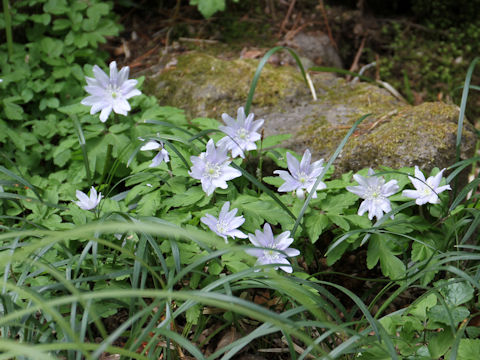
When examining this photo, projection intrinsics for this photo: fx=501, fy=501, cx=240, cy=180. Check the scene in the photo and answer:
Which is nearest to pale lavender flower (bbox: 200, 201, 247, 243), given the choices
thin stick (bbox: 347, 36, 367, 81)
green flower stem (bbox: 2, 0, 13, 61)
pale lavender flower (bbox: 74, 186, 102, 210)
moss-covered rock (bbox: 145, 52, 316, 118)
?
pale lavender flower (bbox: 74, 186, 102, 210)

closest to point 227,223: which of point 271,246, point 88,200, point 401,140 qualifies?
point 271,246

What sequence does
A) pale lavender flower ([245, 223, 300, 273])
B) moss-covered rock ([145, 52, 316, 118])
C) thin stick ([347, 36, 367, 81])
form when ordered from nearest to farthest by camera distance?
pale lavender flower ([245, 223, 300, 273])
moss-covered rock ([145, 52, 316, 118])
thin stick ([347, 36, 367, 81])

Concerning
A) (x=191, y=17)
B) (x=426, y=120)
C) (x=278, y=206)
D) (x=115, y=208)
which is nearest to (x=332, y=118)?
(x=426, y=120)

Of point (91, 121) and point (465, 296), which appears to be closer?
point (465, 296)

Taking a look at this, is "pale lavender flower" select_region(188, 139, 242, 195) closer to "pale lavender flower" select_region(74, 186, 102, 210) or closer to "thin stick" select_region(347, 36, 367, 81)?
"pale lavender flower" select_region(74, 186, 102, 210)

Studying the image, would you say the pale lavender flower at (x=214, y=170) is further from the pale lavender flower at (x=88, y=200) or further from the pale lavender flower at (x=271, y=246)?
the pale lavender flower at (x=88, y=200)

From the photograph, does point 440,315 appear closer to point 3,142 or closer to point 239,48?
point 3,142

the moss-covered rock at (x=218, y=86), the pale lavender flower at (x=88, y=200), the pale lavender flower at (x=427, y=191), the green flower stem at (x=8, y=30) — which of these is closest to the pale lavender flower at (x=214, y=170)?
the pale lavender flower at (x=88, y=200)
